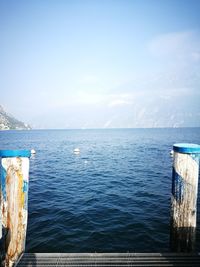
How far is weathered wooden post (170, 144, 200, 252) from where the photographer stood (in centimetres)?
410

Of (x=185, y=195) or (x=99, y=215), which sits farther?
(x=99, y=215)

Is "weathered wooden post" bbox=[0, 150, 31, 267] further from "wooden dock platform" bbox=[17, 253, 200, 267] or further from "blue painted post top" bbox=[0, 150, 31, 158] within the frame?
"wooden dock platform" bbox=[17, 253, 200, 267]

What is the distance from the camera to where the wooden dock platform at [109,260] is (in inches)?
155

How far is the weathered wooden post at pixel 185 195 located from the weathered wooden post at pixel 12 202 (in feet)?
10.9

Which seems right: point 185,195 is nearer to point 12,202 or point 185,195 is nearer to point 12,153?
point 12,202

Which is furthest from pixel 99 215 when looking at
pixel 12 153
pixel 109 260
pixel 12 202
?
pixel 12 153

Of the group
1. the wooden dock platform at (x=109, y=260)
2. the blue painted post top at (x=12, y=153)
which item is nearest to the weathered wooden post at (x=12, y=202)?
the blue painted post top at (x=12, y=153)

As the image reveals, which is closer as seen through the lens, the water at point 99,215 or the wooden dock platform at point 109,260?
the wooden dock platform at point 109,260

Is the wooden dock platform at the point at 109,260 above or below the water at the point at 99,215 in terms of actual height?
above

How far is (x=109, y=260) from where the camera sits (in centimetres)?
412

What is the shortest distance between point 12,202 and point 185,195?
3.67 m

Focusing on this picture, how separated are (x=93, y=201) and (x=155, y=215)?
3834mm

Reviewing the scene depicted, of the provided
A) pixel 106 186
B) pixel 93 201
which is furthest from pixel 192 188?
pixel 106 186

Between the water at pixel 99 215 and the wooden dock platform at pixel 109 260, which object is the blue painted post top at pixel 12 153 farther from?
the water at pixel 99 215
